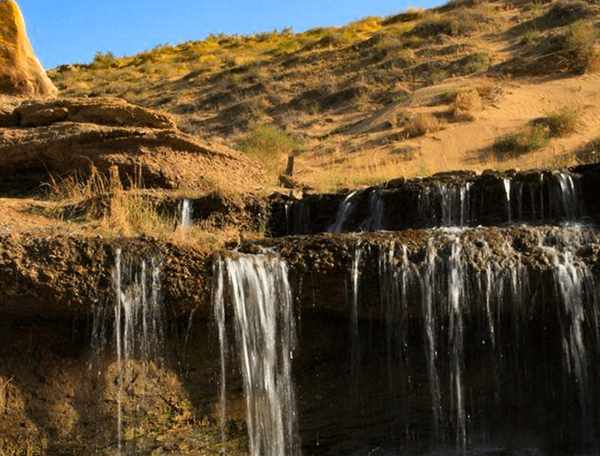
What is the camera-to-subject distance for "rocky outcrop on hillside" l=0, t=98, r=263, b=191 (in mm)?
11812

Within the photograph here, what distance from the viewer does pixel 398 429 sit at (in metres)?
8.39

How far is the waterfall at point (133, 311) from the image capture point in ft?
25.2

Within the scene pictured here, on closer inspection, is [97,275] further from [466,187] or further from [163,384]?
[466,187]

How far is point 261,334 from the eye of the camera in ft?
25.9

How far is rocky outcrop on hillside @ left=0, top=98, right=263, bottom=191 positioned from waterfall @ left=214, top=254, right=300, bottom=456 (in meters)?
4.12

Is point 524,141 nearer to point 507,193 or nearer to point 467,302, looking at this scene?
point 507,193

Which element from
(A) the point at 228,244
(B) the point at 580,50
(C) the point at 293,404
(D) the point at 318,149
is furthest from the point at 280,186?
(B) the point at 580,50

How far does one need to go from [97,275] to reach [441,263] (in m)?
Result: 2.92

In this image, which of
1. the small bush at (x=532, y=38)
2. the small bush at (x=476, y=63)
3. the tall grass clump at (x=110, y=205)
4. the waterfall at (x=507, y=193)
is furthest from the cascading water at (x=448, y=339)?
the small bush at (x=532, y=38)

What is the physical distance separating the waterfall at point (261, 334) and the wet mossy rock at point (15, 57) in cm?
816

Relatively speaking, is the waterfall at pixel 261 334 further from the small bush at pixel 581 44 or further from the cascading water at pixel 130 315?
the small bush at pixel 581 44

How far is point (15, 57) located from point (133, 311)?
26.7 ft

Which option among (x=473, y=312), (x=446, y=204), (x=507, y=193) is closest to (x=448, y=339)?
(x=473, y=312)

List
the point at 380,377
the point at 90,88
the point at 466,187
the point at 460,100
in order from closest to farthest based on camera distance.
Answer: the point at 380,377
the point at 466,187
the point at 460,100
the point at 90,88
